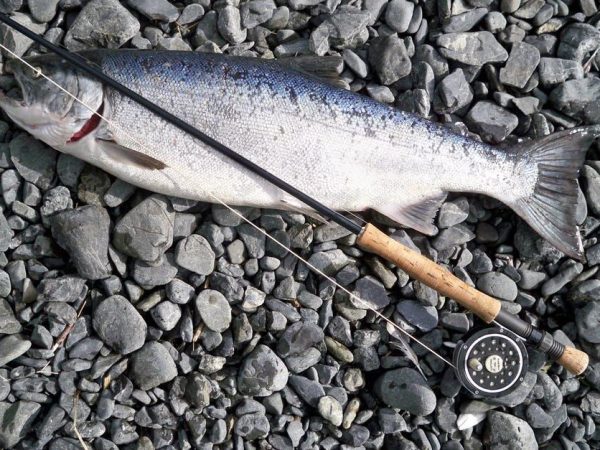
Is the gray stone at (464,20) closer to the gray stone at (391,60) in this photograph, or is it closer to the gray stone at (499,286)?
the gray stone at (391,60)

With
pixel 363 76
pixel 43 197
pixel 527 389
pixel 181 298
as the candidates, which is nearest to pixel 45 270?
pixel 43 197

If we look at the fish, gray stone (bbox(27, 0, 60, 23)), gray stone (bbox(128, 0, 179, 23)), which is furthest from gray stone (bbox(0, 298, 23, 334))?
gray stone (bbox(128, 0, 179, 23))

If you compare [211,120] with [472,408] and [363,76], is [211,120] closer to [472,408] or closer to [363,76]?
[363,76]

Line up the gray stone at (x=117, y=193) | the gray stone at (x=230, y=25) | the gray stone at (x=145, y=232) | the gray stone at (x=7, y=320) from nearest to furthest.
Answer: the gray stone at (x=7, y=320) < the gray stone at (x=145, y=232) < the gray stone at (x=117, y=193) < the gray stone at (x=230, y=25)

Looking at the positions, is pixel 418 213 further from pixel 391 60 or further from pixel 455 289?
pixel 391 60

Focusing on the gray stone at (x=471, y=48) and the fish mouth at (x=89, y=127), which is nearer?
the fish mouth at (x=89, y=127)

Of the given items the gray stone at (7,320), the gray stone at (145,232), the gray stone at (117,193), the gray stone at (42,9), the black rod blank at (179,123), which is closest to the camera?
the black rod blank at (179,123)

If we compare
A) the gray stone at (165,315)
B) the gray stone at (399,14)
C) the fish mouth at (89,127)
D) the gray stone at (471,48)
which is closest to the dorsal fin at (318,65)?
the gray stone at (399,14)
